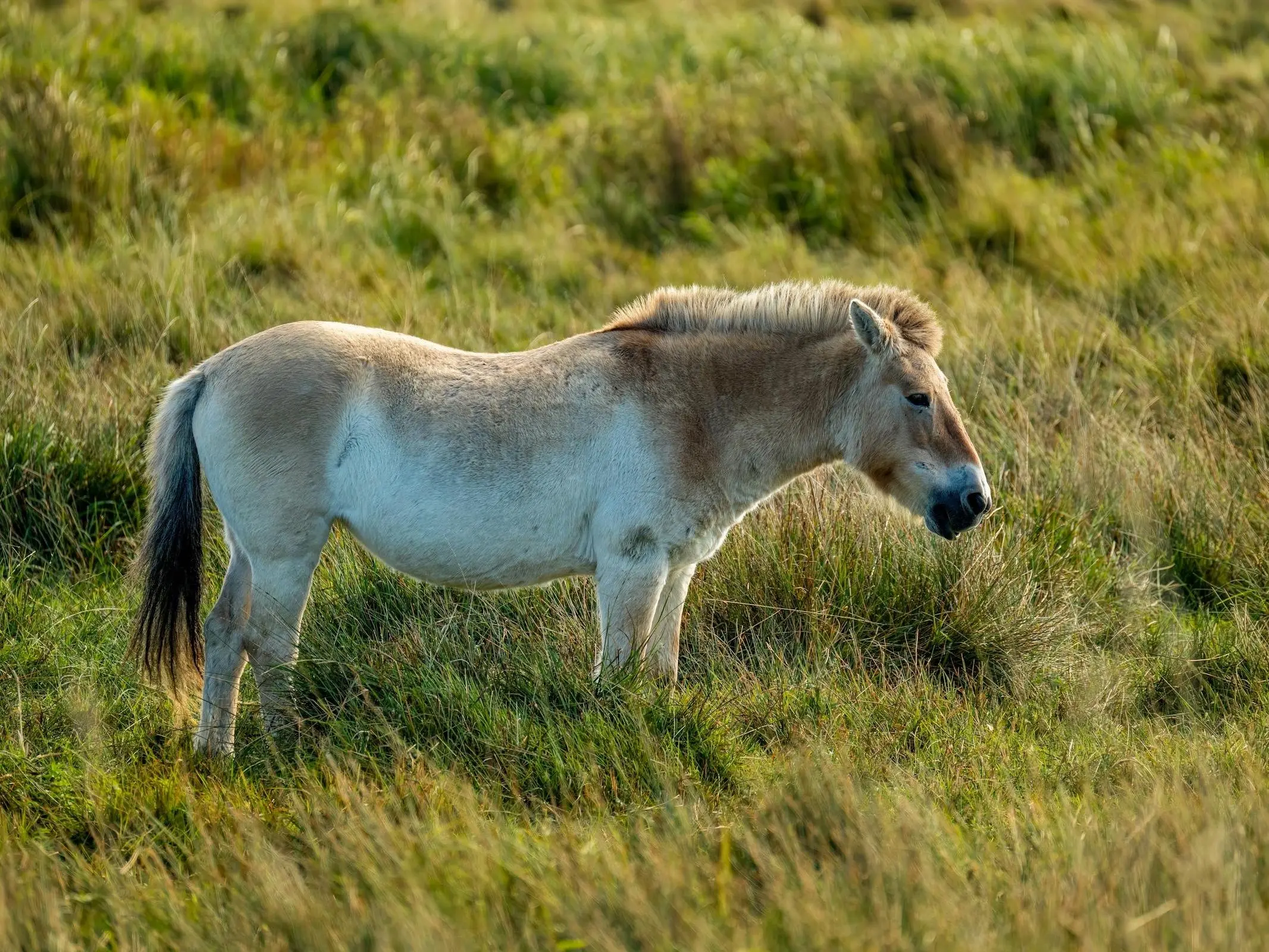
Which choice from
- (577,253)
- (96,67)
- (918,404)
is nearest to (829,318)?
(918,404)

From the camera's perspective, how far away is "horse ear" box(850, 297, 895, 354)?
4.68m

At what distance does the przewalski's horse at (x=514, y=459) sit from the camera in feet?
15.0

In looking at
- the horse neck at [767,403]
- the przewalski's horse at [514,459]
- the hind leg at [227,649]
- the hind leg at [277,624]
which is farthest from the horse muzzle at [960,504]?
the hind leg at [227,649]

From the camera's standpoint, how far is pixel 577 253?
9344 millimetres

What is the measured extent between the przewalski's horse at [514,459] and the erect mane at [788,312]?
16mm

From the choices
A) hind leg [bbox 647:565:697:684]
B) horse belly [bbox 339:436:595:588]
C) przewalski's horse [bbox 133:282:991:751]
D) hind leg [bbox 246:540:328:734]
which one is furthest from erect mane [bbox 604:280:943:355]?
hind leg [bbox 246:540:328:734]

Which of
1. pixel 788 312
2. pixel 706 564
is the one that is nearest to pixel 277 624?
pixel 706 564

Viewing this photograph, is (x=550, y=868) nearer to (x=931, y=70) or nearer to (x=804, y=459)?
(x=804, y=459)

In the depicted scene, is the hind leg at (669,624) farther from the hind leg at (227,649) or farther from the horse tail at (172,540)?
the horse tail at (172,540)

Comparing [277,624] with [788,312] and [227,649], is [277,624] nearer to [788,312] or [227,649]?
[227,649]

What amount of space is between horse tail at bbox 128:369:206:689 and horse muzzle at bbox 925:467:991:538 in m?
2.64

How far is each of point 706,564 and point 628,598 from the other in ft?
3.35

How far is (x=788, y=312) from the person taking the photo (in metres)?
5.01

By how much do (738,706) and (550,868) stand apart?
1321mm
